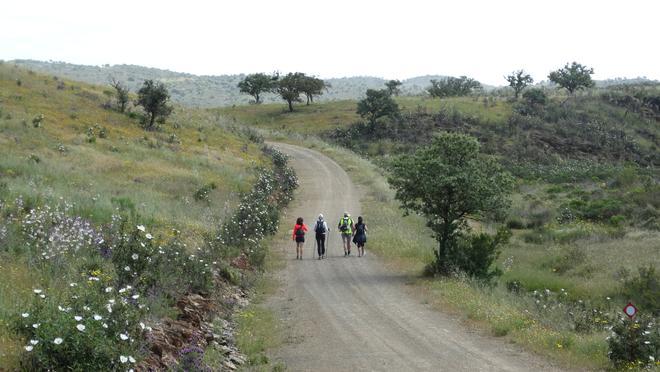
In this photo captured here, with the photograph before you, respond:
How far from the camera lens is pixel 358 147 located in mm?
69750

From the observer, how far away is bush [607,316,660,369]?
33.5 feet

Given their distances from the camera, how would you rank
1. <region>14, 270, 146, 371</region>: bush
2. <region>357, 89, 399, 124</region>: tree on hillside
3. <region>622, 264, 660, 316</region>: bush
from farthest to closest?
1. <region>357, 89, 399, 124</region>: tree on hillside
2. <region>622, 264, 660, 316</region>: bush
3. <region>14, 270, 146, 371</region>: bush

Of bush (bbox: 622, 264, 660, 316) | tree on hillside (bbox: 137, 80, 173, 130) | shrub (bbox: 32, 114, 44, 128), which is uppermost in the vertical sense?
tree on hillside (bbox: 137, 80, 173, 130)

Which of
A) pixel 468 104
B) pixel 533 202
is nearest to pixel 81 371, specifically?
pixel 533 202

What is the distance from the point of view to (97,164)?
86.4ft

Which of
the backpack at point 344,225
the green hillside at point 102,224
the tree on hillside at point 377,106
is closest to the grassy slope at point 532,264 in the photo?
the backpack at point 344,225

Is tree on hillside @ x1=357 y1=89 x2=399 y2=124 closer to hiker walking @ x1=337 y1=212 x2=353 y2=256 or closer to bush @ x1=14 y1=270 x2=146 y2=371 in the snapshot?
hiker walking @ x1=337 y1=212 x2=353 y2=256

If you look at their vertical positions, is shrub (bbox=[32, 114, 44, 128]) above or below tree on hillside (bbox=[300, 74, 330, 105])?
below

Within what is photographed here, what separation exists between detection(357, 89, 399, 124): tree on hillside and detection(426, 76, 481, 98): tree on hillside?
30.4 meters

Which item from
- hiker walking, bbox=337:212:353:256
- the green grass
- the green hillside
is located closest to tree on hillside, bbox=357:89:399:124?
the green hillside

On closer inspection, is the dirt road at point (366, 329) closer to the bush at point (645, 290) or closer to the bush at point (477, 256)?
the bush at point (477, 256)

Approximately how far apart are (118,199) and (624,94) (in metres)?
90.2

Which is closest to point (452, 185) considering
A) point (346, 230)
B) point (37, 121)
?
point (346, 230)

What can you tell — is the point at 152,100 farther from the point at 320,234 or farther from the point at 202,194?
the point at 320,234
